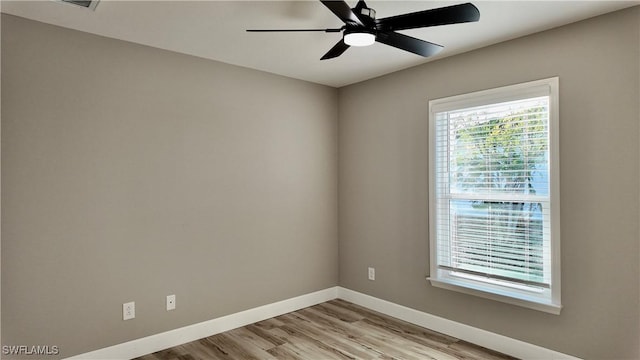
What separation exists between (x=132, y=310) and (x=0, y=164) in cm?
135

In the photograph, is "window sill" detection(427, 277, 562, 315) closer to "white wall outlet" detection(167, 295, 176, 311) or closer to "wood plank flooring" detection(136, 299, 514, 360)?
"wood plank flooring" detection(136, 299, 514, 360)

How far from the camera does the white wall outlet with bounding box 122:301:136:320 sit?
2932 millimetres

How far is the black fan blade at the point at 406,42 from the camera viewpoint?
2266mm

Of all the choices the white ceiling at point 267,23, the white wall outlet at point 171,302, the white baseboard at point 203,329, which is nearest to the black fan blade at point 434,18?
the white ceiling at point 267,23

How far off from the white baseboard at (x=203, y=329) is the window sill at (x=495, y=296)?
1363 millimetres

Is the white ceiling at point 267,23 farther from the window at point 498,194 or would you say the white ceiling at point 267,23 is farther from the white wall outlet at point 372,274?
the white wall outlet at point 372,274

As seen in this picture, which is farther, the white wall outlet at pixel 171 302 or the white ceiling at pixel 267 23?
the white wall outlet at pixel 171 302

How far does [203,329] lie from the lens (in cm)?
335

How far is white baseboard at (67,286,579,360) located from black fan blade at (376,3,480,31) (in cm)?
237

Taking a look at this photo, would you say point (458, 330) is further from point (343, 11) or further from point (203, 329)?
point (343, 11)

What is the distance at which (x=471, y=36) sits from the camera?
9.53 ft

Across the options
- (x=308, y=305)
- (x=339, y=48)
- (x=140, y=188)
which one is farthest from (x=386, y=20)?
(x=308, y=305)

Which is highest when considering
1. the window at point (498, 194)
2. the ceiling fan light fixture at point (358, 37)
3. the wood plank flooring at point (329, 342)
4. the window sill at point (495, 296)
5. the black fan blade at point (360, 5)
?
the black fan blade at point (360, 5)

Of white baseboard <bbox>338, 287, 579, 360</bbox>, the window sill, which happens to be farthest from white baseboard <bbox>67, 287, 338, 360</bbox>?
the window sill
